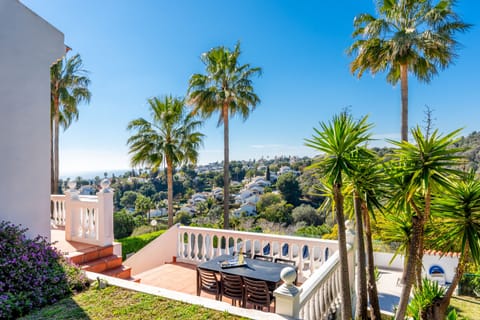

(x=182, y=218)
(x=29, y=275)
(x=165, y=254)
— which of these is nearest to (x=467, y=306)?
(x=165, y=254)

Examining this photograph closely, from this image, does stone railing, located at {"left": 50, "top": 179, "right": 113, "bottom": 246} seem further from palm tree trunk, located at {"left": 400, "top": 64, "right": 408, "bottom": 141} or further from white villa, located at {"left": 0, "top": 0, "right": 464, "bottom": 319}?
palm tree trunk, located at {"left": 400, "top": 64, "right": 408, "bottom": 141}

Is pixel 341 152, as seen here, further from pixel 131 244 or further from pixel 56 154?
pixel 56 154

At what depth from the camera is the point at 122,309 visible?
3.29 metres

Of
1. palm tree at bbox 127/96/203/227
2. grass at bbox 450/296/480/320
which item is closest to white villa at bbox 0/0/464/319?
grass at bbox 450/296/480/320

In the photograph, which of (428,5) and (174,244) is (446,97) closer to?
(428,5)

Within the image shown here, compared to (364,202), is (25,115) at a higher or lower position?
higher

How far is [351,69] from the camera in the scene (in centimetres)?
1202

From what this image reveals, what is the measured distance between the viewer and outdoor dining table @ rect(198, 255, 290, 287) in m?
4.28

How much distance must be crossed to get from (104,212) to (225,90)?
8656 mm

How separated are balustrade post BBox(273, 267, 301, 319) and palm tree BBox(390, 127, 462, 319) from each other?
135cm

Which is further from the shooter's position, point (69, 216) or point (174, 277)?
point (69, 216)

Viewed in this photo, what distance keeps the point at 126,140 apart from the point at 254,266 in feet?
33.2

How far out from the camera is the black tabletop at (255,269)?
431 cm

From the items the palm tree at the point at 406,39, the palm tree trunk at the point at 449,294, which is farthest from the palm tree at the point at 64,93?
the palm tree trunk at the point at 449,294
